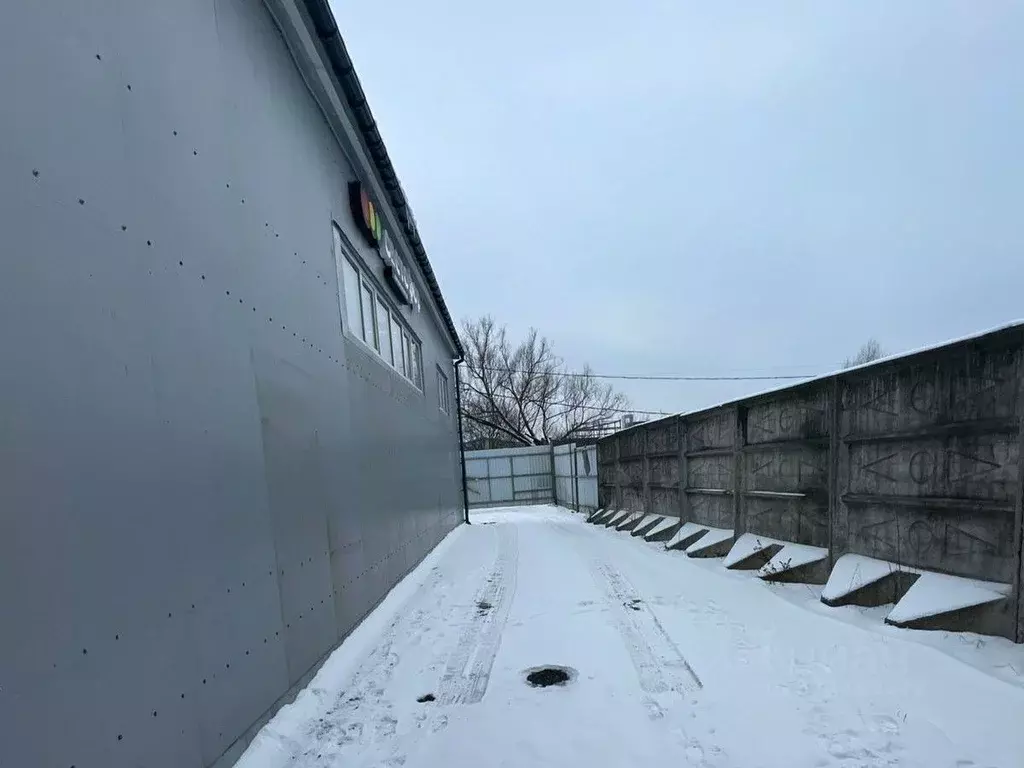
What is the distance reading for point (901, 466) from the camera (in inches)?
158

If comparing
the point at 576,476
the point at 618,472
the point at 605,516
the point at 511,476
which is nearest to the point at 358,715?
the point at 618,472

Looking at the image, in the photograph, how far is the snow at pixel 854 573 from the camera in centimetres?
393

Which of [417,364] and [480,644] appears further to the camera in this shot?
[417,364]

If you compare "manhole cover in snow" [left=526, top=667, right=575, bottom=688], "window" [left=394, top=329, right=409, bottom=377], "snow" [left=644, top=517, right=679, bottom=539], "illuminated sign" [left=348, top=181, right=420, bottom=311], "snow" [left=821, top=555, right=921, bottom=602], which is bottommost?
"snow" [left=644, top=517, right=679, bottom=539]

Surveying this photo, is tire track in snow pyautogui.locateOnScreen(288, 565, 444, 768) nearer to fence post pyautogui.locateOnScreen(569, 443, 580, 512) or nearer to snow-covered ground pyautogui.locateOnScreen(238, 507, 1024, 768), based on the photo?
snow-covered ground pyautogui.locateOnScreen(238, 507, 1024, 768)

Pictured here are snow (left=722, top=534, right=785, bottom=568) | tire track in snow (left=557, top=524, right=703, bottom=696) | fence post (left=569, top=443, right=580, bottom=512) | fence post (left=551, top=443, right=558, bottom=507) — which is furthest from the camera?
fence post (left=551, top=443, right=558, bottom=507)

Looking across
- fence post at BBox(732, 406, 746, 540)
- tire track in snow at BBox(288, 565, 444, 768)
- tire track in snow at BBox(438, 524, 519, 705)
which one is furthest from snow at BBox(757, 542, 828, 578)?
tire track in snow at BBox(288, 565, 444, 768)

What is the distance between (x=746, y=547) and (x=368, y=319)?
507 cm

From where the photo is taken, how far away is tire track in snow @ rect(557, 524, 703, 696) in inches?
119

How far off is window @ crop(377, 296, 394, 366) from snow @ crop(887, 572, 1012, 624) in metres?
5.35

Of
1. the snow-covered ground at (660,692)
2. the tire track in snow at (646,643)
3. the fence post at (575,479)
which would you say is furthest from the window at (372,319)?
the fence post at (575,479)

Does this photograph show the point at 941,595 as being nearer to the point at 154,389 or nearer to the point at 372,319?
the point at 154,389

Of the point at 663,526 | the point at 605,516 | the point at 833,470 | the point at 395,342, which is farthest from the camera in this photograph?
the point at 605,516

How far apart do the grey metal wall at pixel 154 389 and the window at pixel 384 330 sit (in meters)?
2.42
